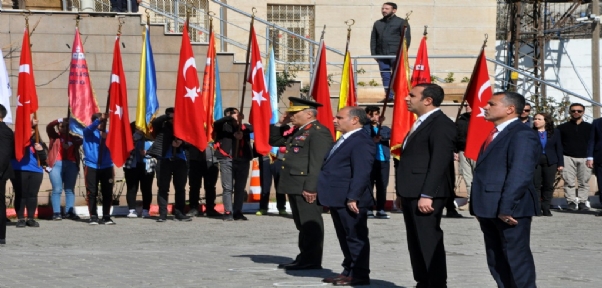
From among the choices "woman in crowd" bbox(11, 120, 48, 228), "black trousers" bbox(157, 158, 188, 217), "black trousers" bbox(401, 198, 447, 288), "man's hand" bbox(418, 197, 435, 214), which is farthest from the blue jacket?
"man's hand" bbox(418, 197, 435, 214)

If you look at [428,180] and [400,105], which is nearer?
[428,180]

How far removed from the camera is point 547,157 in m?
18.5

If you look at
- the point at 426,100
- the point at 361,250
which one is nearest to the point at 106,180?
the point at 361,250

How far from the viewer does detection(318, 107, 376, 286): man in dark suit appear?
33.0 ft

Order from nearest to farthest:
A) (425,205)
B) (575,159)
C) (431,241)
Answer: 1. (425,205)
2. (431,241)
3. (575,159)

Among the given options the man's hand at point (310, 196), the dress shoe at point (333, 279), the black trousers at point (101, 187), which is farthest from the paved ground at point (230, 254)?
the man's hand at point (310, 196)

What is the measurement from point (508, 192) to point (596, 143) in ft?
34.4

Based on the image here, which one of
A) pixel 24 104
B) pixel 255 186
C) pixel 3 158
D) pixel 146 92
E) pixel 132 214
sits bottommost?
pixel 132 214

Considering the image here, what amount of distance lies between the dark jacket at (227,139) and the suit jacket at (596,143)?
5.64m

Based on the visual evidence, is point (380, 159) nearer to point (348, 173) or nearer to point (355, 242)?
point (348, 173)

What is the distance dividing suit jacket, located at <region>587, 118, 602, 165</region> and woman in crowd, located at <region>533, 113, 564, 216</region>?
1.93 ft

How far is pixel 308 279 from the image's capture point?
10531mm

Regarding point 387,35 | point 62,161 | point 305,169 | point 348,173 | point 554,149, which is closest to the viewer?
point 348,173

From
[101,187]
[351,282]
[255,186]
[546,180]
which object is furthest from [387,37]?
[351,282]
